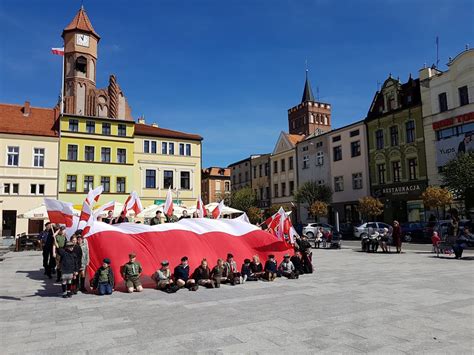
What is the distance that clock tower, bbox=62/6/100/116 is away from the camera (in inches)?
1879

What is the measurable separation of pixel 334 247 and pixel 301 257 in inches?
535

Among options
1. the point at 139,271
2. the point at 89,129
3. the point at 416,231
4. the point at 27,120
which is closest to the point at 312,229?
the point at 416,231

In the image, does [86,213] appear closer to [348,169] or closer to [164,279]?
[164,279]

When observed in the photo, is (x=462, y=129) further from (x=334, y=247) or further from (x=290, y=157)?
(x=290, y=157)

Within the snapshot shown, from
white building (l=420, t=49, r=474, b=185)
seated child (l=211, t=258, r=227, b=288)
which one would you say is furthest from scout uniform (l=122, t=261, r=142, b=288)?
white building (l=420, t=49, r=474, b=185)

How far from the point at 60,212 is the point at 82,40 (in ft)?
141

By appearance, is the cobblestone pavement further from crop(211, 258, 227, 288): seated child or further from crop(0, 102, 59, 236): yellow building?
crop(0, 102, 59, 236): yellow building

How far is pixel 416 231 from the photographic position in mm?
30828

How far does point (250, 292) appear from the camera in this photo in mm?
11156

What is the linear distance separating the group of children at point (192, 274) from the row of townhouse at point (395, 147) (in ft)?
84.3

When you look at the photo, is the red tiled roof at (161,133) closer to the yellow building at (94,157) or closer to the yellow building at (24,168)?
the yellow building at (94,157)

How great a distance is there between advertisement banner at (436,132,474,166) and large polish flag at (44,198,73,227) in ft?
97.1

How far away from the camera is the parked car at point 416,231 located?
3028 cm

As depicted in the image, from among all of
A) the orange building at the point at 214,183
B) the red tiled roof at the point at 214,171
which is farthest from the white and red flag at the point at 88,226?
the red tiled roof at the point at 214,171
